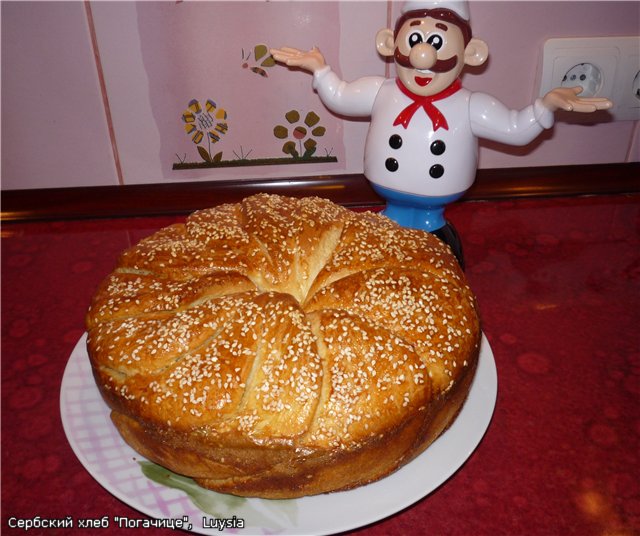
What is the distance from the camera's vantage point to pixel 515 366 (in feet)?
4.22

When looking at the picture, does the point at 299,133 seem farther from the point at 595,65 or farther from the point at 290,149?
the point at 595,65

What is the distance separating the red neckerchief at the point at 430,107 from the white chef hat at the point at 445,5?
0.49 ft

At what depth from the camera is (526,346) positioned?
133 centimetres

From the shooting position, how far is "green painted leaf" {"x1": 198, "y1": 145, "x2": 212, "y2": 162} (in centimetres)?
163

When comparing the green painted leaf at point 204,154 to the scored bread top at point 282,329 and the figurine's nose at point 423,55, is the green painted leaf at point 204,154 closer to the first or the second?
the scored bread top at point 282,329

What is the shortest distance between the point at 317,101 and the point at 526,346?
2.71 ft

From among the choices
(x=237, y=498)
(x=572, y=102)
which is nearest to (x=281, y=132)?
(x=572, y=102)

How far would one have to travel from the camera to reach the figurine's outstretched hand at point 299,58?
4.57 feet

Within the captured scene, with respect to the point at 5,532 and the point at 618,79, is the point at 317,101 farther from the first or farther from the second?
the point at 5,532

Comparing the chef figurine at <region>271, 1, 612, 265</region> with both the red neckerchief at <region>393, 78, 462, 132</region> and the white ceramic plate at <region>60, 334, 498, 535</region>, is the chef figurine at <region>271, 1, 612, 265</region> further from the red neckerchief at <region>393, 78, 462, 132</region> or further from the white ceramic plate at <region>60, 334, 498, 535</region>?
the white ceramic plate at <region>60, 334, 498, 535</region>

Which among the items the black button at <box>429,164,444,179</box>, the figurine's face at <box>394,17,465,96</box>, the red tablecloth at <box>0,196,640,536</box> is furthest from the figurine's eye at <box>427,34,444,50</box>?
the red tablecloth at <box>0,196,640,536</box>

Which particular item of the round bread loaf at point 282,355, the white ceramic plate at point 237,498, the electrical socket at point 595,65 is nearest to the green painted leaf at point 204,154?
the round bread loaf at point 282,355

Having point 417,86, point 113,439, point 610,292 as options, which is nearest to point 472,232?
point 610,292

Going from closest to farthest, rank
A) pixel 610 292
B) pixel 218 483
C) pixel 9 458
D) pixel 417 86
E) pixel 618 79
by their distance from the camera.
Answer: pixel 218 483 → pixel 9 458 → pixel 417 86 → pixel 610 292 → pixel 618 79
